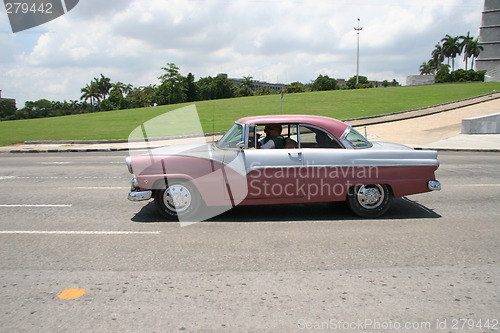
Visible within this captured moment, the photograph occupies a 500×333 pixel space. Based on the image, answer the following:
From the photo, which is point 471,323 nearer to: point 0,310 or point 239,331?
point 239,331

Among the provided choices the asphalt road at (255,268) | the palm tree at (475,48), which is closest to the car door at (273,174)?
the asphalt road at (255,268)

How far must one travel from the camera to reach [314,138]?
6.32 metres

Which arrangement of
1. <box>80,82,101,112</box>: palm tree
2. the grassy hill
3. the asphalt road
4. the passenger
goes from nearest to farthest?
the asphalt road → the passenger → the grassy hill → <box>80,82,101,112</box>: palm tree

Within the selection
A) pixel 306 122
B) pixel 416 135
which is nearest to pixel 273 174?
pixel 306 122

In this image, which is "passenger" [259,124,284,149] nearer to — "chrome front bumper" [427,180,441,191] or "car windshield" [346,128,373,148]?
"car windshield" [346,128,373,148]

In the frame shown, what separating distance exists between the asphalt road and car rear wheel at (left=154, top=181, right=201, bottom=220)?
24cm

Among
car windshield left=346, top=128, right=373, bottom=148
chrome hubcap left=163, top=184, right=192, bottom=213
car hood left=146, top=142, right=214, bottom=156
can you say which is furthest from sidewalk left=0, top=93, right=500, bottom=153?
car windshield left=346, top=128, right=373, bottom=148

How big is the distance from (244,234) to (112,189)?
4573 mm

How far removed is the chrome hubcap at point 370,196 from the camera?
6.28m

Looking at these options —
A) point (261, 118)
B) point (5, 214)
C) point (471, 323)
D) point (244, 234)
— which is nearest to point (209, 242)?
point (244, 234)

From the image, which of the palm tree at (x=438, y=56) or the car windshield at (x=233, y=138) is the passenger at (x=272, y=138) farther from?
the palm tree at (x=438, y=56)

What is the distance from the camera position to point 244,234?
560 centimetres

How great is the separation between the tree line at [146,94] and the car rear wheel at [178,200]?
281 feet

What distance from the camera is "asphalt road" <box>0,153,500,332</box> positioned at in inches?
133
